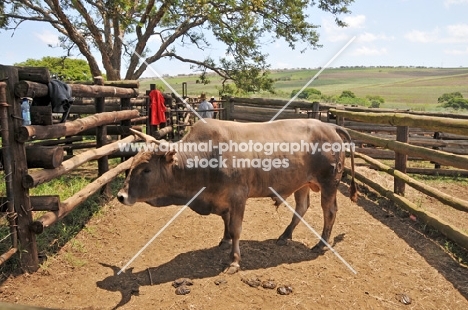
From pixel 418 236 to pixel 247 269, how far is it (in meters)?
2.98

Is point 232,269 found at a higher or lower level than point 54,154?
lower

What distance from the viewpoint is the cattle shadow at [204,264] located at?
470 cm

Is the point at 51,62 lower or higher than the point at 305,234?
higher

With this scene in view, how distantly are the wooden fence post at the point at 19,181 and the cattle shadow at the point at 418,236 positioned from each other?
5178 mm

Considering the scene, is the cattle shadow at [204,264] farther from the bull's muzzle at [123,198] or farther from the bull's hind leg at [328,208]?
the bull's muzzle at [123,198]

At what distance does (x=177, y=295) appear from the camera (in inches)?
173

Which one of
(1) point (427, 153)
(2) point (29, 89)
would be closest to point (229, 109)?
(1) point (427, 153)

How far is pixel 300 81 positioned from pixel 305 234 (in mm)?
80171

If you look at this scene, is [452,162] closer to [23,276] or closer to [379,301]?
[379,301]

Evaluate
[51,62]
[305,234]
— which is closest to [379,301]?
[305,234]

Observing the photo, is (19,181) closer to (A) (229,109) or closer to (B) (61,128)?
(B) (61,128)

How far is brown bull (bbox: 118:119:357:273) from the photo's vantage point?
503 centimetres

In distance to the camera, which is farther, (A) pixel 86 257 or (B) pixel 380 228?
(B) pixel 380 228

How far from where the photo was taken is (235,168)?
5.20 metres
